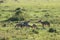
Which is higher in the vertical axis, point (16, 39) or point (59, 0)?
point (16, 39)

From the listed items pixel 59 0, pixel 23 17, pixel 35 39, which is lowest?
pixel 59 0

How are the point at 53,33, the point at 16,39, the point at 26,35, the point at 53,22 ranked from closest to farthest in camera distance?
the point at 16,39
the point at 26,35
the point at 53,33
the point at 53,22

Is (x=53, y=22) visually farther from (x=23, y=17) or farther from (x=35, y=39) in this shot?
(x=35, y=39)

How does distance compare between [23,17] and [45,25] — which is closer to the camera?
[45,25]

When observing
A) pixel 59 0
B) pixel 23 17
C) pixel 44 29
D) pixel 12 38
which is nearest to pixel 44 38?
pixel 12 38

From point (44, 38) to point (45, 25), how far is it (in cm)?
696

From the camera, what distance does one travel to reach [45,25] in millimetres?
26188

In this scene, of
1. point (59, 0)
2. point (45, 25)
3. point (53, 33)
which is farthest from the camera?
point (59, 0)

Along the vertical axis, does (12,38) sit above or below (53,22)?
above

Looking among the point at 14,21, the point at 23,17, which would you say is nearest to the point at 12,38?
the point at 14,21

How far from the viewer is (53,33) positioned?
22078mm

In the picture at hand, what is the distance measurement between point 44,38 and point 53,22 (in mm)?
9215

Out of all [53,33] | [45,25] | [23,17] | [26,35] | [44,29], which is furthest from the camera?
[23,17]

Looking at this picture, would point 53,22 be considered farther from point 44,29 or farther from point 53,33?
point 53,33
